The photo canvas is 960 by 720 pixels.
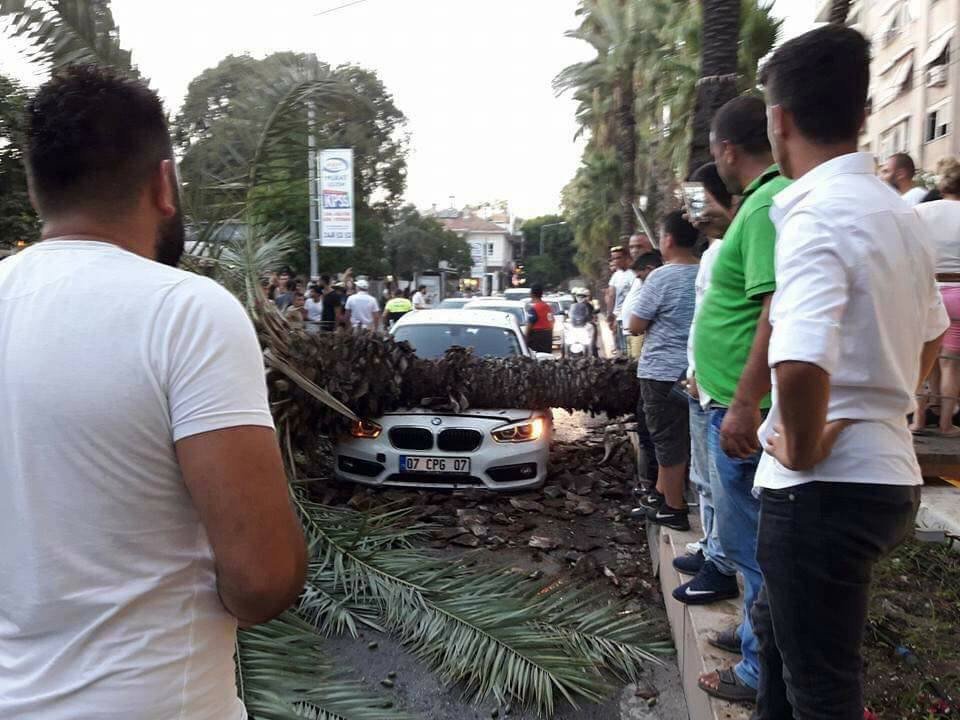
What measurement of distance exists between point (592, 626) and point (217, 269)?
3249mm

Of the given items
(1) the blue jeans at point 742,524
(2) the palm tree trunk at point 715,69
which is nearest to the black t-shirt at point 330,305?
(2) the palm tree trunk at point 715,69

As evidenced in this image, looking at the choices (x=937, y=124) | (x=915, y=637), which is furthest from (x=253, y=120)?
(x=937, y=124)

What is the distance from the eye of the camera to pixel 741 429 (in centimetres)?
229

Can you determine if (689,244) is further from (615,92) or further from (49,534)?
(615,92)

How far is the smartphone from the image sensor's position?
3444 millimetres

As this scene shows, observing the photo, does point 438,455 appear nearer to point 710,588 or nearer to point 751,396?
point 710,588

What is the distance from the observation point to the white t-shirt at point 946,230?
4848 mm

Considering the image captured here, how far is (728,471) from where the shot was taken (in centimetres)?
275

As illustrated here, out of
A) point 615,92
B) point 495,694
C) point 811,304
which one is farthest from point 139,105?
point 615,92

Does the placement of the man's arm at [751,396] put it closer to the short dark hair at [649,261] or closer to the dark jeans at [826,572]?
the dark jeans at [826,572]

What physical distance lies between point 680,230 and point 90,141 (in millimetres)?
3830

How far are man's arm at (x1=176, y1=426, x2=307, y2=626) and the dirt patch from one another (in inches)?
90.0

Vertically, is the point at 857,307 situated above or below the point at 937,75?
below

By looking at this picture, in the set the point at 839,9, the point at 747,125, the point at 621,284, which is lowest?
the point at 621,284
